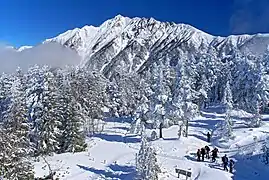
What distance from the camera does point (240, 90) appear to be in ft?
237

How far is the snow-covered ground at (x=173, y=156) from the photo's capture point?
119 ft

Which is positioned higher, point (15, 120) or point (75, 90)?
point (75, 90)

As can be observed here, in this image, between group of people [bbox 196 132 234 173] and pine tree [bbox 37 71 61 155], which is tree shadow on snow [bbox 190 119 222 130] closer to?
group of people [bbox 196 132 234 173]

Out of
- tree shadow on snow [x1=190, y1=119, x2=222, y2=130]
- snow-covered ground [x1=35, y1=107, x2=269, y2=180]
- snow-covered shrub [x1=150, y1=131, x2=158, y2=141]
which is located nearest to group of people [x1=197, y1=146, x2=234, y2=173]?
snow-covered ground [x1=35, y1=107, x2=269, y2=180]

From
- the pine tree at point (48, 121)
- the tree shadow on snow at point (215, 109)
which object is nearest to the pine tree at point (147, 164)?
the pine tree at point (48, 121)

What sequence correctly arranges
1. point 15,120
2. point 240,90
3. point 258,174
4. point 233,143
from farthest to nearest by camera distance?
point 240,90, point 233,143, point 15,120, point 258,174

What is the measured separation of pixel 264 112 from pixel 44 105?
4202 cm

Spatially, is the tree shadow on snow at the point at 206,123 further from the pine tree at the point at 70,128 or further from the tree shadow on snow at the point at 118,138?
the pine tree at the point at 70,128

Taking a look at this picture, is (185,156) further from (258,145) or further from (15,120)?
(15,120)

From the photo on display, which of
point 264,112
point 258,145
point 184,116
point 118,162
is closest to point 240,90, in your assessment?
point 264,112

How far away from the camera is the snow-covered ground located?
36.3 metres

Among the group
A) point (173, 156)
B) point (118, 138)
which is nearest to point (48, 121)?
point (173, 156)

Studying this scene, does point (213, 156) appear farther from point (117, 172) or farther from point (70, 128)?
point (70, 128)

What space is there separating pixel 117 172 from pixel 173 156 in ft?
24.3
